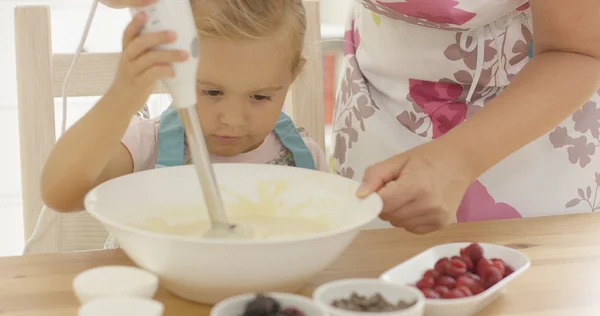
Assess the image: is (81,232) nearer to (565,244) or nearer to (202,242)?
(202,242)

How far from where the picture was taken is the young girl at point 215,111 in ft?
2.96

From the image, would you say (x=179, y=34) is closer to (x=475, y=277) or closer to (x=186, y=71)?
(x=186, y=71)

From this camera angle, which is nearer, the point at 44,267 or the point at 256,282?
the point at 256,282

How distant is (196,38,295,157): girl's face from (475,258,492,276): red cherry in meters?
0.47

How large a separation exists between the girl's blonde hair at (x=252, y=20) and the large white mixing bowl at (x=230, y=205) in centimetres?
24

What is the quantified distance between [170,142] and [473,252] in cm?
60

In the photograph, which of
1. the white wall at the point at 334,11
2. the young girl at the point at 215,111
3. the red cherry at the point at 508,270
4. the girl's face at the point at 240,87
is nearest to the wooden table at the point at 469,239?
the red cherry at the point at 508,270

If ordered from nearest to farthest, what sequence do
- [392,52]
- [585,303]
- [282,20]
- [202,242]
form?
[202,242], [585,303], [282,20], [392,52]

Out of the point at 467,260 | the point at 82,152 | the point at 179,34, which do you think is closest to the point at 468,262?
the point at 467,260

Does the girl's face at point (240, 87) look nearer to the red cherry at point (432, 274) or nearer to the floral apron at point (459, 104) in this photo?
the floral apron at point (459, 104)

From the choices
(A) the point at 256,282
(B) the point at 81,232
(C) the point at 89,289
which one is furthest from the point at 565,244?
(B) the point at 81,232

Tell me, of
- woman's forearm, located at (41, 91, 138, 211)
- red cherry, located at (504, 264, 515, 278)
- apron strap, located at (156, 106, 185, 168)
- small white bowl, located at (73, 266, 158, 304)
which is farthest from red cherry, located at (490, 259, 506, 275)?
apron strap, located at (156, 106, 185, 168)

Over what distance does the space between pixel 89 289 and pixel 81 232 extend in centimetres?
56

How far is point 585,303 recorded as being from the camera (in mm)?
784
